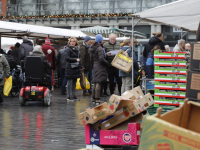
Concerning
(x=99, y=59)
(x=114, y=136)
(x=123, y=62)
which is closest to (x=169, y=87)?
(x=123, y=62)

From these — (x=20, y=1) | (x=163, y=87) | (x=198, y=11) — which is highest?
(x=20, y=1)

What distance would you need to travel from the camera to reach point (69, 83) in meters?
12.4

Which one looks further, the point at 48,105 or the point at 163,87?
the point at 48,105

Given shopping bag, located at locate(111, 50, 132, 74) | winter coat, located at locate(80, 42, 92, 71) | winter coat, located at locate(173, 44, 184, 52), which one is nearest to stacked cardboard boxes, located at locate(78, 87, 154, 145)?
shopping bag, located at locate(111, 50, 132, 74)

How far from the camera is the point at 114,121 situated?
5527 millimetres

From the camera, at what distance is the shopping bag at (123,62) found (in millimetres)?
10430

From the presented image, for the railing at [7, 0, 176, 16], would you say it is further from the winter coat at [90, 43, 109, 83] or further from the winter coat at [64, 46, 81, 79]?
the winter coat at [90, 43, 109, 83]

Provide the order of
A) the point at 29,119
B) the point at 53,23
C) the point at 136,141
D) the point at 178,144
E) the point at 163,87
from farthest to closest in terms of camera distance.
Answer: the point at 53,23 → the point at 29,119 → the point at 163,87 → the point at 136,141 → the point at 178,144

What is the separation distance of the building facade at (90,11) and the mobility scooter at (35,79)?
24350 mm

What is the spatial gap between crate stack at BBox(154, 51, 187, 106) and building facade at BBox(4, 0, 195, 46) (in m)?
26.4

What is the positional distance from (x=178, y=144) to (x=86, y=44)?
11408 mm

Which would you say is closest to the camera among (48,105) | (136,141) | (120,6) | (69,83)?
(136,141)

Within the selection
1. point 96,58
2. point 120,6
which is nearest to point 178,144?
point 96,58

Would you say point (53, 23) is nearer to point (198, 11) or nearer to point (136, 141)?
point (198, 11)
